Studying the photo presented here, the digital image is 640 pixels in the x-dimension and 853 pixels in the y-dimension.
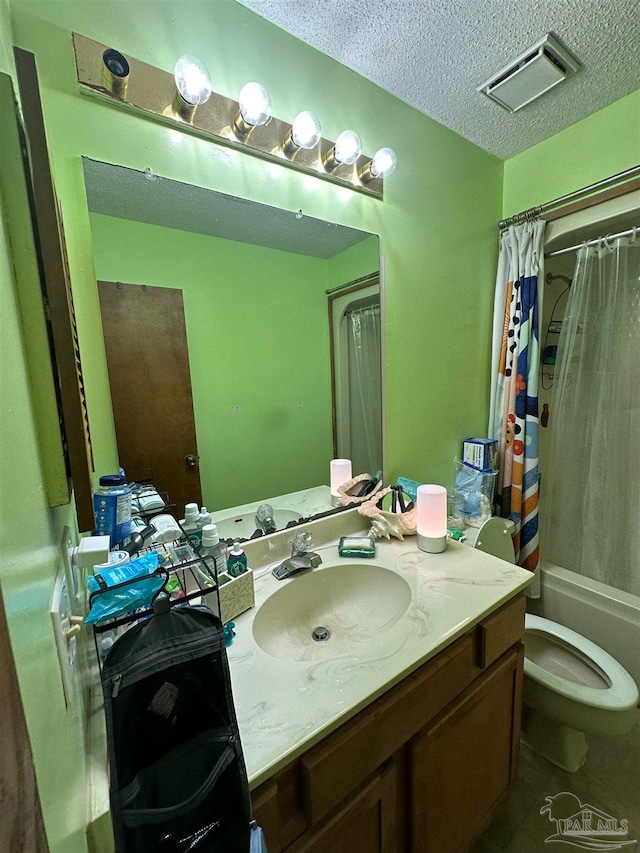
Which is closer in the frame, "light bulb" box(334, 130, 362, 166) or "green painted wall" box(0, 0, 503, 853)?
"green painted wall" box(0, 0, 503, 853)

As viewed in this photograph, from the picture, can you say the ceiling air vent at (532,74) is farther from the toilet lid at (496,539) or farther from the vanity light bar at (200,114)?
the toilet lid at (496,539)

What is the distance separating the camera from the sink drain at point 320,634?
37.0 inches

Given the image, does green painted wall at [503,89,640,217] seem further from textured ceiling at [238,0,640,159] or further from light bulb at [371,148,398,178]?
light bulb at [371,148,398,178]

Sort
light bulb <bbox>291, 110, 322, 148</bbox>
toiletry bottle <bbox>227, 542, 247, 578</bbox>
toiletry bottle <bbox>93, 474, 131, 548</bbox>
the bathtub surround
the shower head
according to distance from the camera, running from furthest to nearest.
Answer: the shower head < the bathtub surround < light bulb <bbox>291, 110, 322, 148</bbox> < toiletry bottle <bbox>227, 542, 247, 578</bbox> < toiletry bottle <bbox>93, 474, 131, 548</bbox>

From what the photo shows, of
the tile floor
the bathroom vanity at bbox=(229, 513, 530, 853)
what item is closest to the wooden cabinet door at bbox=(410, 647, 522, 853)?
the bathroom vanity at bbox=(229, 513, 530, 853)

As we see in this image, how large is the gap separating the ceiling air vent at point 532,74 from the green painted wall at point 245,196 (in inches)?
8.4

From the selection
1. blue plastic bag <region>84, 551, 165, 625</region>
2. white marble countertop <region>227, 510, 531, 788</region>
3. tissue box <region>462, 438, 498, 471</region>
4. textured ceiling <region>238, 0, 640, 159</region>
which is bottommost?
white marble countertop <region>227, 510, 531, 788</region>

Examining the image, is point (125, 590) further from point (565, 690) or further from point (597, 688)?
point (597, 688)

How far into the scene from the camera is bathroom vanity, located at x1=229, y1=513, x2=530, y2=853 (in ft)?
1.99

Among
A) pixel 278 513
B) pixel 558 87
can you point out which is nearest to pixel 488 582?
pixel 278 513

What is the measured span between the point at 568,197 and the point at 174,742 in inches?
79.9

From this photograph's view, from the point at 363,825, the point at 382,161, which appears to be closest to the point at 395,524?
the point at 363,825

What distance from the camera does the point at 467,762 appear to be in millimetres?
902

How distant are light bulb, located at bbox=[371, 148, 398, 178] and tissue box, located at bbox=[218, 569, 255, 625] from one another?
4.25 feet
